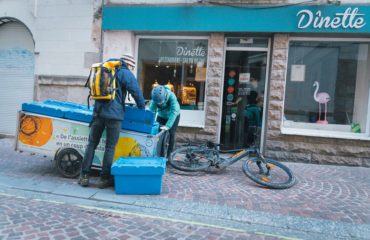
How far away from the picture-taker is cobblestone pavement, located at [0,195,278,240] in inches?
147

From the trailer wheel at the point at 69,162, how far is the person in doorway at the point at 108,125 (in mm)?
466

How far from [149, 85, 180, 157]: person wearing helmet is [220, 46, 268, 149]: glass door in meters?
2.17

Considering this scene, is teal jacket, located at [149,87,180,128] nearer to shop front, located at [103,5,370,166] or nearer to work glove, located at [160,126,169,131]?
work glove, located at [160,126,169,131]

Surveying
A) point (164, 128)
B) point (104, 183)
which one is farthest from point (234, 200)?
point (104, 183)

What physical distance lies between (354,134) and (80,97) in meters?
6.65

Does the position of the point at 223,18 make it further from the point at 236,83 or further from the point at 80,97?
the point at 80,97

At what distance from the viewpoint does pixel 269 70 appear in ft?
26.9

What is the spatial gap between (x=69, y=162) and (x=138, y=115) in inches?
56.1

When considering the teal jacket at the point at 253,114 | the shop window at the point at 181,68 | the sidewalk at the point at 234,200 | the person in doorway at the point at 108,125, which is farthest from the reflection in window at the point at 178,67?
the person in doorway at the point at 108,125

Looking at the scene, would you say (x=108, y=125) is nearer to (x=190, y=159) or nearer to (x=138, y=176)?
(x=138, y=176)

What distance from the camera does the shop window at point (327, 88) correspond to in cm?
796

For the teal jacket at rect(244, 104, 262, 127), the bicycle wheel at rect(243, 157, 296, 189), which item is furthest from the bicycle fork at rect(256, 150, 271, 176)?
the teal jacket at rect(244, 104, 262, 127)

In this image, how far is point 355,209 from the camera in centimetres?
489

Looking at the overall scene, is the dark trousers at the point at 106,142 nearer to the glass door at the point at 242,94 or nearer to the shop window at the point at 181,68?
the shop window at the point at 181,68
